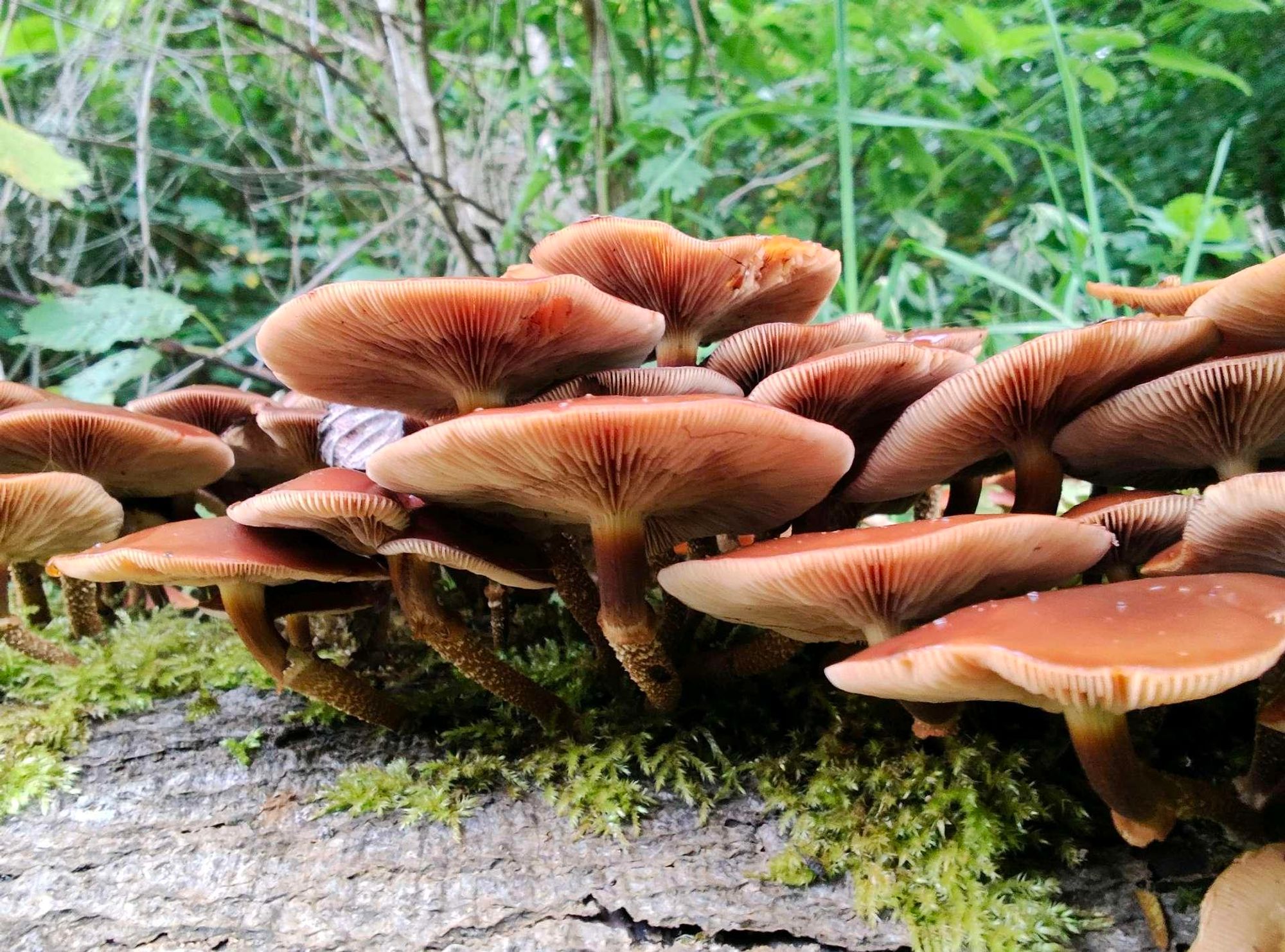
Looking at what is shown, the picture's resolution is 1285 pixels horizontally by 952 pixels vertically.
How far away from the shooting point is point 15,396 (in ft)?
6.77

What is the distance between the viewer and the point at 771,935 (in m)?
1.31

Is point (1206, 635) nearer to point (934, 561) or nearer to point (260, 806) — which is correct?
point (934, 561)

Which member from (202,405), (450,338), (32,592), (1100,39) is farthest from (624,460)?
(1100,39)

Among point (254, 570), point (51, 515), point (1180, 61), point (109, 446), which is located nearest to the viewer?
point (254, 570)

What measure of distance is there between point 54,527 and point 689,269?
1.71 metres

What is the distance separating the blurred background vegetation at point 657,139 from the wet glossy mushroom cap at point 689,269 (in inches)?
31.9

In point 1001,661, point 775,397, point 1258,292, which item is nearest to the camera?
point 1001,661

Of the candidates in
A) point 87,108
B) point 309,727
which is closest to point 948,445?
point 309,727

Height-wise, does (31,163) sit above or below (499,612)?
above

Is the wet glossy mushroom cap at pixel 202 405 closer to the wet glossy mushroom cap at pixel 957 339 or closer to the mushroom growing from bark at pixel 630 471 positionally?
the mushroom growing from bark at pixel 630 471

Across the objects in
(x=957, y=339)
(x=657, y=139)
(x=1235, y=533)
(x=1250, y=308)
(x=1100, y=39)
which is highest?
(x=1100, y=39)

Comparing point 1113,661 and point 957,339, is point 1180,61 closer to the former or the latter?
point 957,339

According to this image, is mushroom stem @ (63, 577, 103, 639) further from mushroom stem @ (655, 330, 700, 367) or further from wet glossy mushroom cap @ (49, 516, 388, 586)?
mushroom stem @ (655, 330, 700, 367)

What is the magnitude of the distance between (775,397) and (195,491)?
185 centimetres
